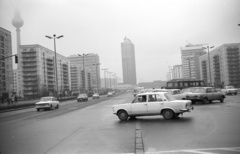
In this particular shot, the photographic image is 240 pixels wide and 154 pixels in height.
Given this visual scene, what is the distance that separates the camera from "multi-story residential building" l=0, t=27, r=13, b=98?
4195 inches

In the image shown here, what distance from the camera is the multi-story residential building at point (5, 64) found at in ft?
350

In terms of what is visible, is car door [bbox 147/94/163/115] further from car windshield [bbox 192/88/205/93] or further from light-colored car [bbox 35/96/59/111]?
light-colored car [bbox 35/96/59/111]

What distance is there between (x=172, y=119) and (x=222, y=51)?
13853 cm

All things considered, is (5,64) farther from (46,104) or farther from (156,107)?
(156,107)

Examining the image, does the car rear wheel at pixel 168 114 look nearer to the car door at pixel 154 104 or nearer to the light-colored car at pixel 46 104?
the car door at pixel 154 104

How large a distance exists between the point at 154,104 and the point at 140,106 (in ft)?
2.60

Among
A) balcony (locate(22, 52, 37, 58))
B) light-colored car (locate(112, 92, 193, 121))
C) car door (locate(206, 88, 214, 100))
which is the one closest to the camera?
light-colored car (locate(112, 92, 193, 121))

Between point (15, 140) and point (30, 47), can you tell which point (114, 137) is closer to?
point (15, 140)

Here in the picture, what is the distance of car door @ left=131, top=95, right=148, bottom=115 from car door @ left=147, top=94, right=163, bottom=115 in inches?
8.6


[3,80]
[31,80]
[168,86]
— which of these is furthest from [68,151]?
[31,80]

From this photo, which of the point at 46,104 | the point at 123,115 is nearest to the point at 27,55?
the point at 46,104

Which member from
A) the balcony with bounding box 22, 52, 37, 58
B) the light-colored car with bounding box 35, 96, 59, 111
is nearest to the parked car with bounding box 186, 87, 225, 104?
the light-colored car with bounding box 35, 96, 59, 111

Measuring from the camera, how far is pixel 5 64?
364 feet

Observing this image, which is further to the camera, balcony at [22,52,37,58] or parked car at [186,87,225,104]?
balcony at [22,52,37,58]
